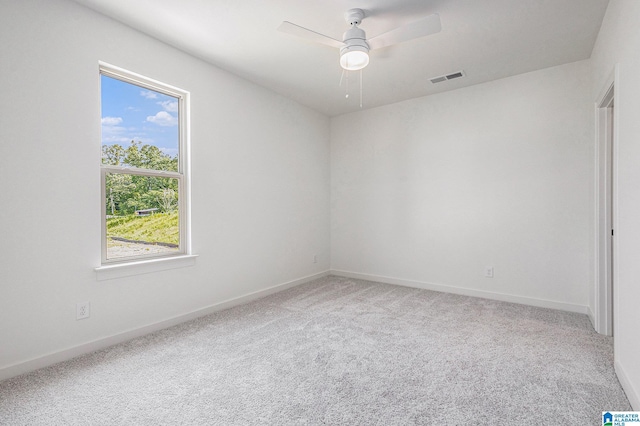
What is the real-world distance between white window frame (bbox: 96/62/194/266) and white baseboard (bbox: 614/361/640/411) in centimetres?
352

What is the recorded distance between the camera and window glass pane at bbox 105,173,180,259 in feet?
9.20

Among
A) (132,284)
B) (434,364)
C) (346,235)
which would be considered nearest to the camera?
(434,364)

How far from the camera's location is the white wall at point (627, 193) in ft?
5.86

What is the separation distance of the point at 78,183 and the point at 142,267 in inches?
34.6

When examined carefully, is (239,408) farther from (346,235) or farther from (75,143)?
(346,235)

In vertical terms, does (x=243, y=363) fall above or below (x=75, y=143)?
below

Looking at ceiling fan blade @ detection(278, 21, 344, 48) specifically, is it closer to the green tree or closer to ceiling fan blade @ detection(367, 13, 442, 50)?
ceiling fan blade @ detection(367, 13, 442, 50)

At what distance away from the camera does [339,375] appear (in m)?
2.23

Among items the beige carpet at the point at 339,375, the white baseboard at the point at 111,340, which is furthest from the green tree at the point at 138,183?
the beige carpet at the point at 339,375

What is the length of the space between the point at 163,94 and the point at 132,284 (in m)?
1.87

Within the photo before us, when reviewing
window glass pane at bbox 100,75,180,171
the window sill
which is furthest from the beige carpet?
window glass pane at bbox 100,75,180,171

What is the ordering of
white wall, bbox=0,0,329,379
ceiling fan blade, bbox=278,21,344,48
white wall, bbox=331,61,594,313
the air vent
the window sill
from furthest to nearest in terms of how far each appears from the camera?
the air vent → white wall, bbox=331,61,594,313 → the window sill → ceiling fan blade, bbox=278,21,344,48 → white wall, bbox=0,0,329,379

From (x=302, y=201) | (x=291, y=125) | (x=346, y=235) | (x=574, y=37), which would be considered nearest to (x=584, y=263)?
(x=574, y=37)

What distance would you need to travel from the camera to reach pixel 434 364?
7.80ft
